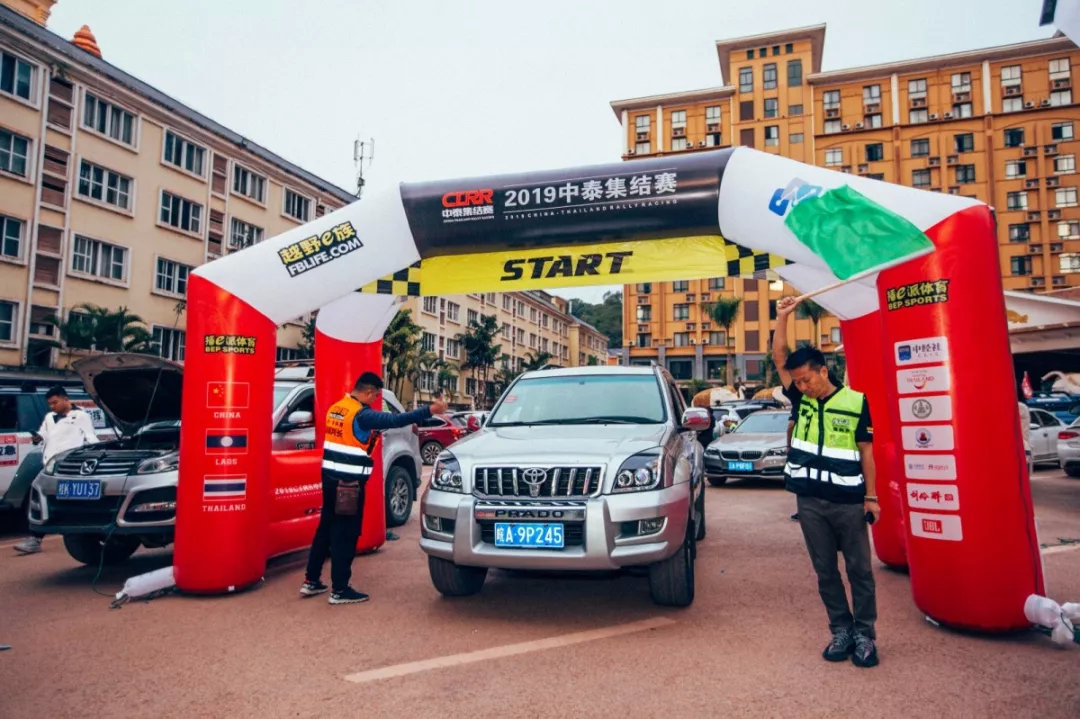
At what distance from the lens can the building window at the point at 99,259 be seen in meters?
25.3

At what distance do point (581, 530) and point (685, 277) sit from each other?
9.21 feet

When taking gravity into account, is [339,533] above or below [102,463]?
below

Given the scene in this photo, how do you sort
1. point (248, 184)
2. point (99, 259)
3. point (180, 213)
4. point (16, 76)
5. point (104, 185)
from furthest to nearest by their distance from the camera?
point (248, 184) < point (180, 213) < point (104, 185) < point (99, 259) < point (16, 76)

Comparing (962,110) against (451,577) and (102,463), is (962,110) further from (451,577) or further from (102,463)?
(102,463)

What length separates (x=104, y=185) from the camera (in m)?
26.3

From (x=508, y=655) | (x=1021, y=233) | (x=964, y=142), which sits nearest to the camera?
(x=508, y=655)

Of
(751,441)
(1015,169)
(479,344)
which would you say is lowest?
(751,441)

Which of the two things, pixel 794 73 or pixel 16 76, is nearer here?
pixel 16 76

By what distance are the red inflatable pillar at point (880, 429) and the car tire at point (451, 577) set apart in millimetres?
3684

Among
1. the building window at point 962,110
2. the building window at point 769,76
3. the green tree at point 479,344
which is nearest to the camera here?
the green tree at point 479,344

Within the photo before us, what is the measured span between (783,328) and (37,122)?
91.2 feet

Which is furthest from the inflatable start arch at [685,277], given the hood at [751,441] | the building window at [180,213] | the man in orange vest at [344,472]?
the building window at [180,213]

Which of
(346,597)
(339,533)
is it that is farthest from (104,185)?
(346,597)

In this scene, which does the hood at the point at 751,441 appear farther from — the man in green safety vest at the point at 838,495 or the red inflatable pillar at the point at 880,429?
the man in green safety vest at the point at 838,495
